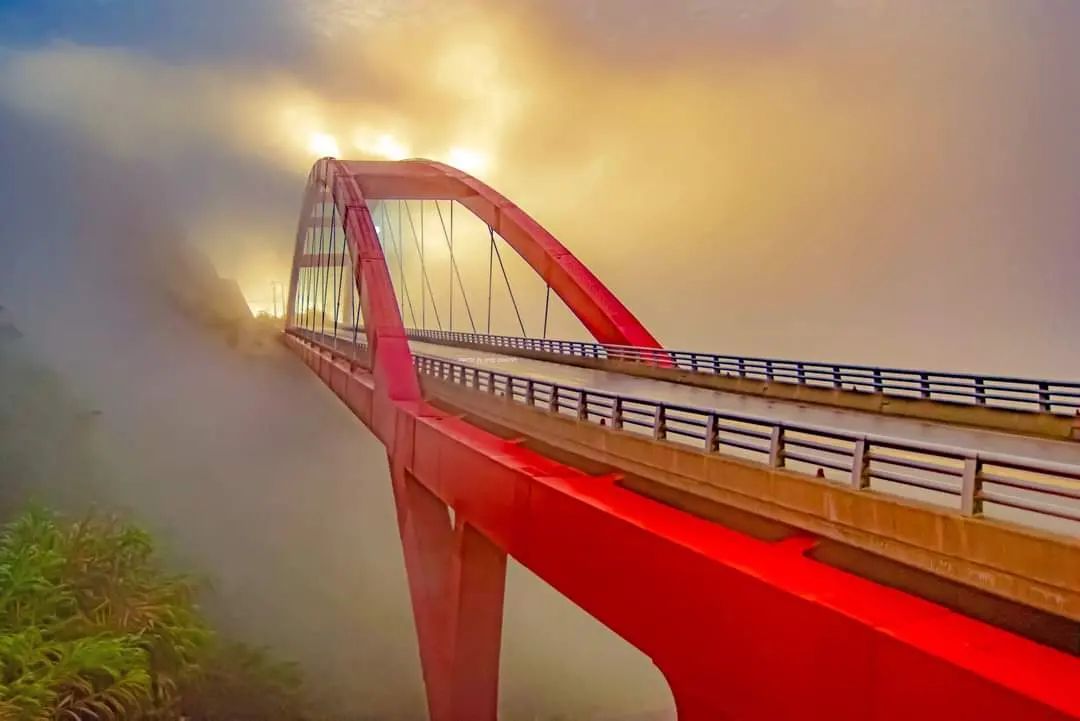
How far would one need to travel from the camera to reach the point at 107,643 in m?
10.5

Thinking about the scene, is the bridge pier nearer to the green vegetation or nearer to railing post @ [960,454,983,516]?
the green vegetation

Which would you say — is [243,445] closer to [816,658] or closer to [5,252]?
[5,252]

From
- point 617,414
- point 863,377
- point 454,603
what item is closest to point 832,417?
point 863,377

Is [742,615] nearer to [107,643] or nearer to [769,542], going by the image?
[769,542]

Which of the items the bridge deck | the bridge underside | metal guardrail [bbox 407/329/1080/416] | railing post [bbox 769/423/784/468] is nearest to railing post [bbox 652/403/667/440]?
the bridge underside

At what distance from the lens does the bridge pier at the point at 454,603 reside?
9.17 meters

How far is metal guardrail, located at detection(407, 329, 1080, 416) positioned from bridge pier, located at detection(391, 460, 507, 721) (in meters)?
5.87

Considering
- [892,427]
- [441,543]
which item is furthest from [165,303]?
[892,427]

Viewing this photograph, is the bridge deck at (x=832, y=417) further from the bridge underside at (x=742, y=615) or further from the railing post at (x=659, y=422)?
the bridge underside at (x=742, y=615)

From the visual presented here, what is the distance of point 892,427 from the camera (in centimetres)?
854

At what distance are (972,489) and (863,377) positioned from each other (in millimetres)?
7937

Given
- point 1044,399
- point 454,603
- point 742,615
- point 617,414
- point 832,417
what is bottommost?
point 454,603

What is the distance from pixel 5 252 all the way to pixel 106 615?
25304 millimetres

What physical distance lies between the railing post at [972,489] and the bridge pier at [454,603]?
19.1 ft
